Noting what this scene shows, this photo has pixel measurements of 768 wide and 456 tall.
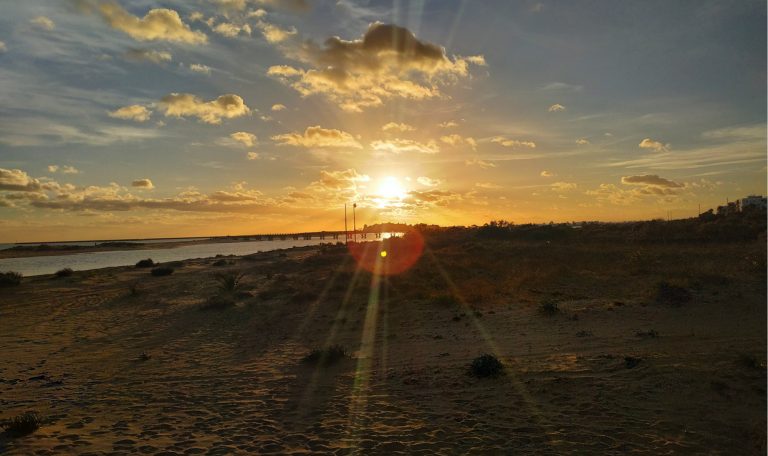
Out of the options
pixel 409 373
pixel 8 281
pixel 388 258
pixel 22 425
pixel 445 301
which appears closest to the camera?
pixel 22 425

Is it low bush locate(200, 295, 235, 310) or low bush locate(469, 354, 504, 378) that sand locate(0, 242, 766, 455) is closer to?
low bush locate(469, 354, 504, 378)

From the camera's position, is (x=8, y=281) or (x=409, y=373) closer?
(x=409, y=373)

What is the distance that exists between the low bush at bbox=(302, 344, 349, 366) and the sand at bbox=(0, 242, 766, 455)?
31cm

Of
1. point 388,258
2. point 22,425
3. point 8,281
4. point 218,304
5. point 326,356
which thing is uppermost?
point 388,258

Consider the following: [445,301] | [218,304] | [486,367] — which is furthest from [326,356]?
[218,304]

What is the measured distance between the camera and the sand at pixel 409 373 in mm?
7418

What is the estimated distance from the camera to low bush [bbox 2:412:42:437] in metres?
7.93

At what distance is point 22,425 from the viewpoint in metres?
7.99

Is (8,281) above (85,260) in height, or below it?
above

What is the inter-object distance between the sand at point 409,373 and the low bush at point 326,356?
1.02ft

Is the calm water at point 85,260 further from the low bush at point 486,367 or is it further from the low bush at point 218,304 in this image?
the low bush at point 486,367

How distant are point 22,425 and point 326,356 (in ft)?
20.1

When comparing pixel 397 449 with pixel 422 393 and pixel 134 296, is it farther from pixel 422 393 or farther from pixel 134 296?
pixel 134 296

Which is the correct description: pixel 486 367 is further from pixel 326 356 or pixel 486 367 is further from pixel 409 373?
pixel 326 356
